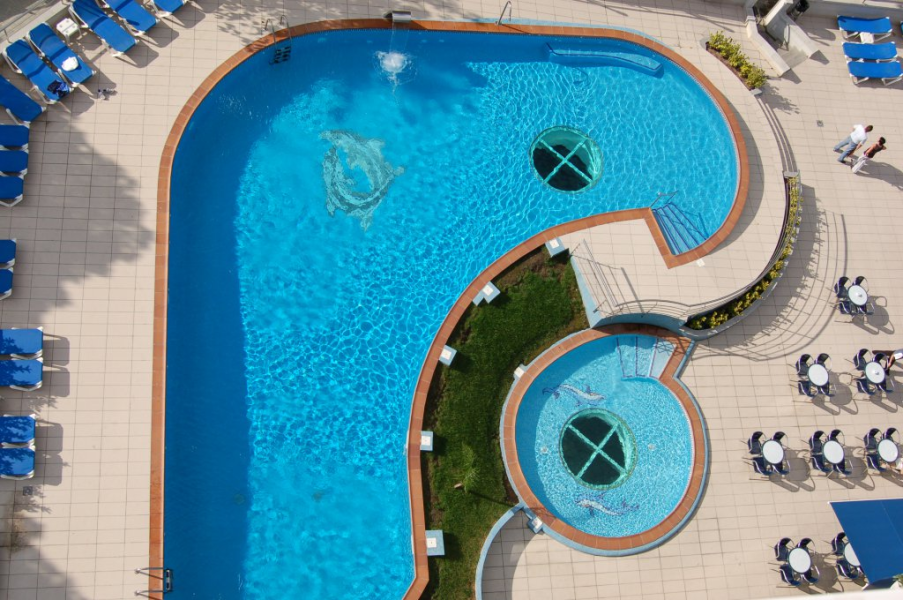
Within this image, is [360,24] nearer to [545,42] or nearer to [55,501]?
[545,42]

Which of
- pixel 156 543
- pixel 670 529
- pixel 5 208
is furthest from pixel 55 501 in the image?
pixel 670 529

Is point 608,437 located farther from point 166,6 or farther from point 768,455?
point 166,6

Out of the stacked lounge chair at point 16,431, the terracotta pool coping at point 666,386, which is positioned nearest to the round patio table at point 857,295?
the terracotta pool coping at point 666,386

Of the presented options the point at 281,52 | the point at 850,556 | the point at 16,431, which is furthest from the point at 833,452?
the point at 16,431

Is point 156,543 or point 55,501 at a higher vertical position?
point 55,501

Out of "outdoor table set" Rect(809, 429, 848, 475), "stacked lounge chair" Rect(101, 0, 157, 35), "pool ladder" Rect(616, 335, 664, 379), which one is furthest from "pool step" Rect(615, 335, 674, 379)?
"stacked lounge chair" Rect(101, 0, 157, 35)

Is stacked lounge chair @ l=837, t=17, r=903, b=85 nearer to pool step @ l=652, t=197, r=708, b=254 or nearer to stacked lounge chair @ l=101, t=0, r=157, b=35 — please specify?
pool step @ l=652, t=197, r=708, b=254
